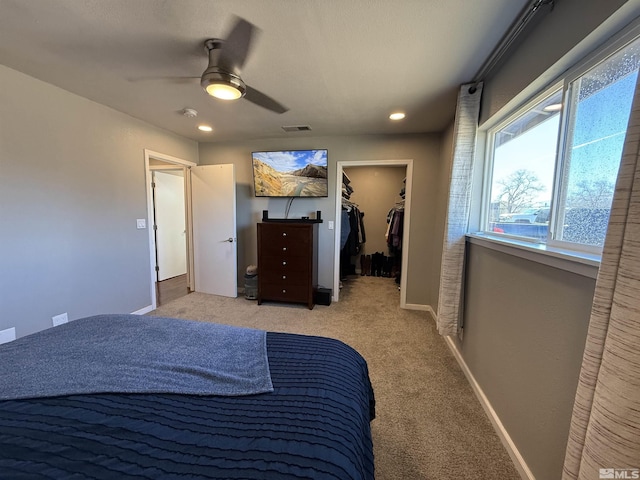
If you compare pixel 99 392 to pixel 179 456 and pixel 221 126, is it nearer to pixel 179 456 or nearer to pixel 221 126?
pixel 179 456

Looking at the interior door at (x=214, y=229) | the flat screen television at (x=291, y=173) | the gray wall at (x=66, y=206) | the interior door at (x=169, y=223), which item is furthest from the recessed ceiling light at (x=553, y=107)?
the interior door at (x=169, y=223)

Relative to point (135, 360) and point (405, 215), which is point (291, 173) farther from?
point (135, 360)

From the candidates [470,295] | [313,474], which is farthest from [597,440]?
[470,295]

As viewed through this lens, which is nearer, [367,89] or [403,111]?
[367,89]

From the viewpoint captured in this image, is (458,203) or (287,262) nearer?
(458,203)

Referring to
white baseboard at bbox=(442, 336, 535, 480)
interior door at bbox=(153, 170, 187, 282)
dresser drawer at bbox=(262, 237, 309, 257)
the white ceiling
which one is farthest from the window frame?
interior door at bbox=(153, 170, 187, 282)

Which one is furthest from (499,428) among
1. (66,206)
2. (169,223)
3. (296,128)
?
(169,223)

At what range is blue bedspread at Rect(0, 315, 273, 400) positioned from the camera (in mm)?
858

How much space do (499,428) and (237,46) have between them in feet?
9.68

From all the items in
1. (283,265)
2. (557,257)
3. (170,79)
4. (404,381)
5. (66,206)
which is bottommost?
(404,381)

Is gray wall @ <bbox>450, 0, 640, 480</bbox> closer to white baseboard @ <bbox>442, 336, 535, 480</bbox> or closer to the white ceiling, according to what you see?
white baseboard @ <bbox>442, 336, 535, 480</bbox>

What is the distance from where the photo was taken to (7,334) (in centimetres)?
199

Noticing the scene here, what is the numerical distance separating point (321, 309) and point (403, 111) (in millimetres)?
2599

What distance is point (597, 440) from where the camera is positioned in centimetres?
66
